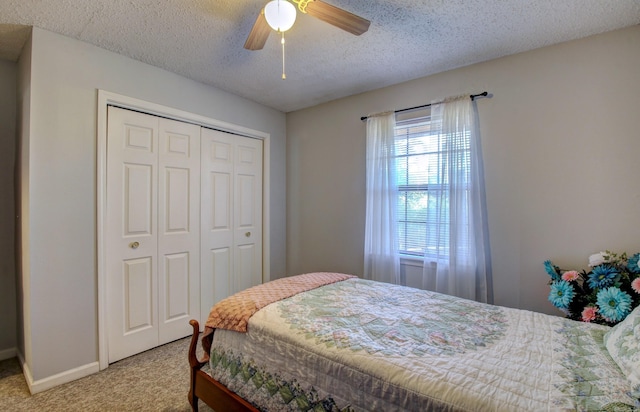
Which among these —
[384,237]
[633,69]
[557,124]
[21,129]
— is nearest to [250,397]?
[384,237]

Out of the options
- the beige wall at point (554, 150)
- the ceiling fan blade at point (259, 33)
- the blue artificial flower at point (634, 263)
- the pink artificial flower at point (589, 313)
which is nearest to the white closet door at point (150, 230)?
the ceiling fan blade at point (259, 33)

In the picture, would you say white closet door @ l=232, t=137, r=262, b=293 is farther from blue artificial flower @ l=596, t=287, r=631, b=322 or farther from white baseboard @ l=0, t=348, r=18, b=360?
blue artificial flower @ l=596, t=287, r=631, b=322

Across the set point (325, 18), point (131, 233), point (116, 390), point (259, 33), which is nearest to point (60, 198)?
point (131, 233)

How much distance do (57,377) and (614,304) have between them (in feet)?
11.6

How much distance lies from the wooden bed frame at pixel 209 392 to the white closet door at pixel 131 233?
40.8 inches

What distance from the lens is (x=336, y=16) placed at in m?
1.54

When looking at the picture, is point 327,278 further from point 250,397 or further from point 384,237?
point 250,397

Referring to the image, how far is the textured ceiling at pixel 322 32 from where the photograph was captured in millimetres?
1777

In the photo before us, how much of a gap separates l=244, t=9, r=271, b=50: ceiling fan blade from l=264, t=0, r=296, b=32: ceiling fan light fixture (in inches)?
2.5

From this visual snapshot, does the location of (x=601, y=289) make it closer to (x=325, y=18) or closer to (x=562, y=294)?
(x=562, y=294)

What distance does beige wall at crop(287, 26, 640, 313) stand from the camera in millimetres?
1969

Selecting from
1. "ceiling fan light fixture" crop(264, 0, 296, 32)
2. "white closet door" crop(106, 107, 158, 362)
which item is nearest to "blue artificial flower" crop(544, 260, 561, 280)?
"ceiling fan light fixture" crop(264, 0, 296, 32)

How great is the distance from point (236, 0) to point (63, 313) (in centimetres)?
237

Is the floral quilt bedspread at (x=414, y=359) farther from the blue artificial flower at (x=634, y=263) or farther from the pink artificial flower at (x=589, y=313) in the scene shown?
the blue artificial flower at (x=634, y=263)
